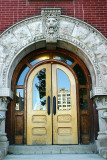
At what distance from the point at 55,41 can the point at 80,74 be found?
129 centimetres

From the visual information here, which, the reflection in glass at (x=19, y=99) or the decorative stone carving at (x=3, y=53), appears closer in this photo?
the decorative stone carving at (x=3, y=53)

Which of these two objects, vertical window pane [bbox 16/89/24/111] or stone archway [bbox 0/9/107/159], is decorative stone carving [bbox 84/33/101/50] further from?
vertical window pane [bbox 16/89/24/111]

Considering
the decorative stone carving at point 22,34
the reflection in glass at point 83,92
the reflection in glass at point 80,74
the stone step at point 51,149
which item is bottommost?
the stone step at point 51,149

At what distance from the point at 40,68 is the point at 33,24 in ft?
4.41

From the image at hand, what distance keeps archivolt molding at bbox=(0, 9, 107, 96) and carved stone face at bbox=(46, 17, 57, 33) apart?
0.11ft

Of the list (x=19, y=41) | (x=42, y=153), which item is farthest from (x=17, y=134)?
(x=19, y=41)

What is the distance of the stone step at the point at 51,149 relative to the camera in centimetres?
574

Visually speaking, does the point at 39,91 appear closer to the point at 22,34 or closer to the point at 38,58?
the point at 38,58

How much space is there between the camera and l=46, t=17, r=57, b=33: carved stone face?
20.2 feet

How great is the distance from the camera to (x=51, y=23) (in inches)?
243

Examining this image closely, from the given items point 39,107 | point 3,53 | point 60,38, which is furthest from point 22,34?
point 39,107

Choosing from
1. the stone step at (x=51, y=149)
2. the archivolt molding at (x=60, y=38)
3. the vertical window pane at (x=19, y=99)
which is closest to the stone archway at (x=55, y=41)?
the archivolt molding at (x=60, y=38)

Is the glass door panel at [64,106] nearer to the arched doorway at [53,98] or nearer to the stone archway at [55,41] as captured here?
the arched doorway at [53,98]

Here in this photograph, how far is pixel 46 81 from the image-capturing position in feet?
21.4
